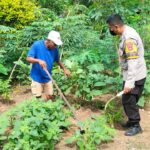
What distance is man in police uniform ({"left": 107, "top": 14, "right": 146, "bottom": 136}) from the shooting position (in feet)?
19.0

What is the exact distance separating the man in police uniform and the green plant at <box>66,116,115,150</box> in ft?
1.50

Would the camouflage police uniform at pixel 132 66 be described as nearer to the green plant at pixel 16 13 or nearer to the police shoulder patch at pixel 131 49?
the police shoulder patch at pixel 131 49

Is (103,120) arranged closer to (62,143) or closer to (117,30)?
(62,143)

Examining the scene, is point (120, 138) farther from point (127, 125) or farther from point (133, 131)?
point (127, 125)

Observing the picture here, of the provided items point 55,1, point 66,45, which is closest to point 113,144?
point 66,45

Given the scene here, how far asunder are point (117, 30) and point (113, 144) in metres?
1.58

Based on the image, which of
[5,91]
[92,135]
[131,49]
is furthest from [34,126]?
[5,91]

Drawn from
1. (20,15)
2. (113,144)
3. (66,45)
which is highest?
(20,15)

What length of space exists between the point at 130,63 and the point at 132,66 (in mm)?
49

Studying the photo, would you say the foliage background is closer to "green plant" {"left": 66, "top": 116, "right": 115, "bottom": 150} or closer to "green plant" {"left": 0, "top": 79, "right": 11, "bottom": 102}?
"green plant" {"left": 0, "top": 79, "right": 11, "bottom": 102}

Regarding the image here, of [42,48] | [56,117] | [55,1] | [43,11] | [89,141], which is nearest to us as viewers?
[89,141]

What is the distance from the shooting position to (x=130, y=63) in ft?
19.0

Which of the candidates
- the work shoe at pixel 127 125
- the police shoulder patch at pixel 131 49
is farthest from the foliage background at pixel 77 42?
the police shoulder patch at pixel 131 49

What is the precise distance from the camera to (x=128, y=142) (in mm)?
5980
